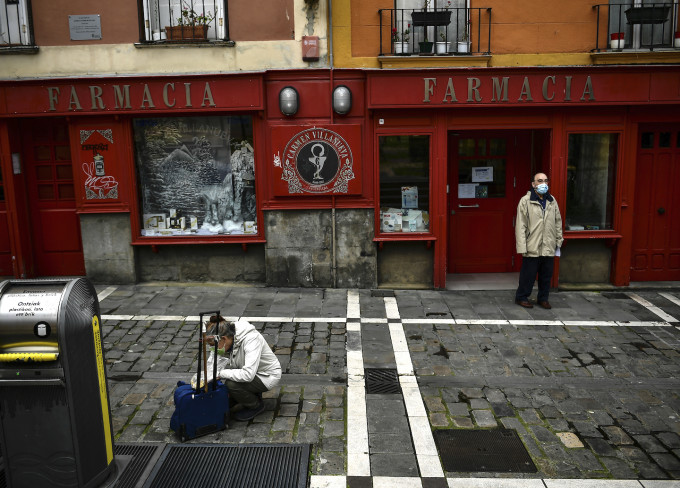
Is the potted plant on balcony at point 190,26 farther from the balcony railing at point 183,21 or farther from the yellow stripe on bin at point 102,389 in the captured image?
the yellow stripe on bin at point 102,389

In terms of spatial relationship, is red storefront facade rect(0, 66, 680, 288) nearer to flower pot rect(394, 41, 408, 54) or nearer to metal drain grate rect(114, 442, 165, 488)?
flower pot rect(394, 41, 408, 54)

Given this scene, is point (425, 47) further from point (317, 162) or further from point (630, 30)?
point (630, 30)

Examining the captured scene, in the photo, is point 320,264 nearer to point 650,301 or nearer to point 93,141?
point 93,141

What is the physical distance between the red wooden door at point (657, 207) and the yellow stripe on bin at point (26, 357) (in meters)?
A: 9.75

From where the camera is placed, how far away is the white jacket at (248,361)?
5535 millimetres

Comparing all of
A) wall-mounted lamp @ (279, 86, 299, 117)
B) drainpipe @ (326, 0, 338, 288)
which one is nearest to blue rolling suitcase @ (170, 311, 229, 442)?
drainpipe @ (326, 0, 338, 288)

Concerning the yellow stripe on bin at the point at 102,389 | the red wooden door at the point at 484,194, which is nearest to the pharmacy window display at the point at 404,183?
the red wooden door at the point at 484,194

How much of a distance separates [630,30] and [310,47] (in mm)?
5398

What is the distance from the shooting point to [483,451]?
5.28m

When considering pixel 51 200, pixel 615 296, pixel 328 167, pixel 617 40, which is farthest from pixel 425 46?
pixel 51 200

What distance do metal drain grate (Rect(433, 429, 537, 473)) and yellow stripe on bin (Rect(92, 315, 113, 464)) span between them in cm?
283

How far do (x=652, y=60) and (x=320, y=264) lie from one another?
6519mm

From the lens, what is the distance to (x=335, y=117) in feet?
32.6

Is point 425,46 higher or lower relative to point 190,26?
lower
